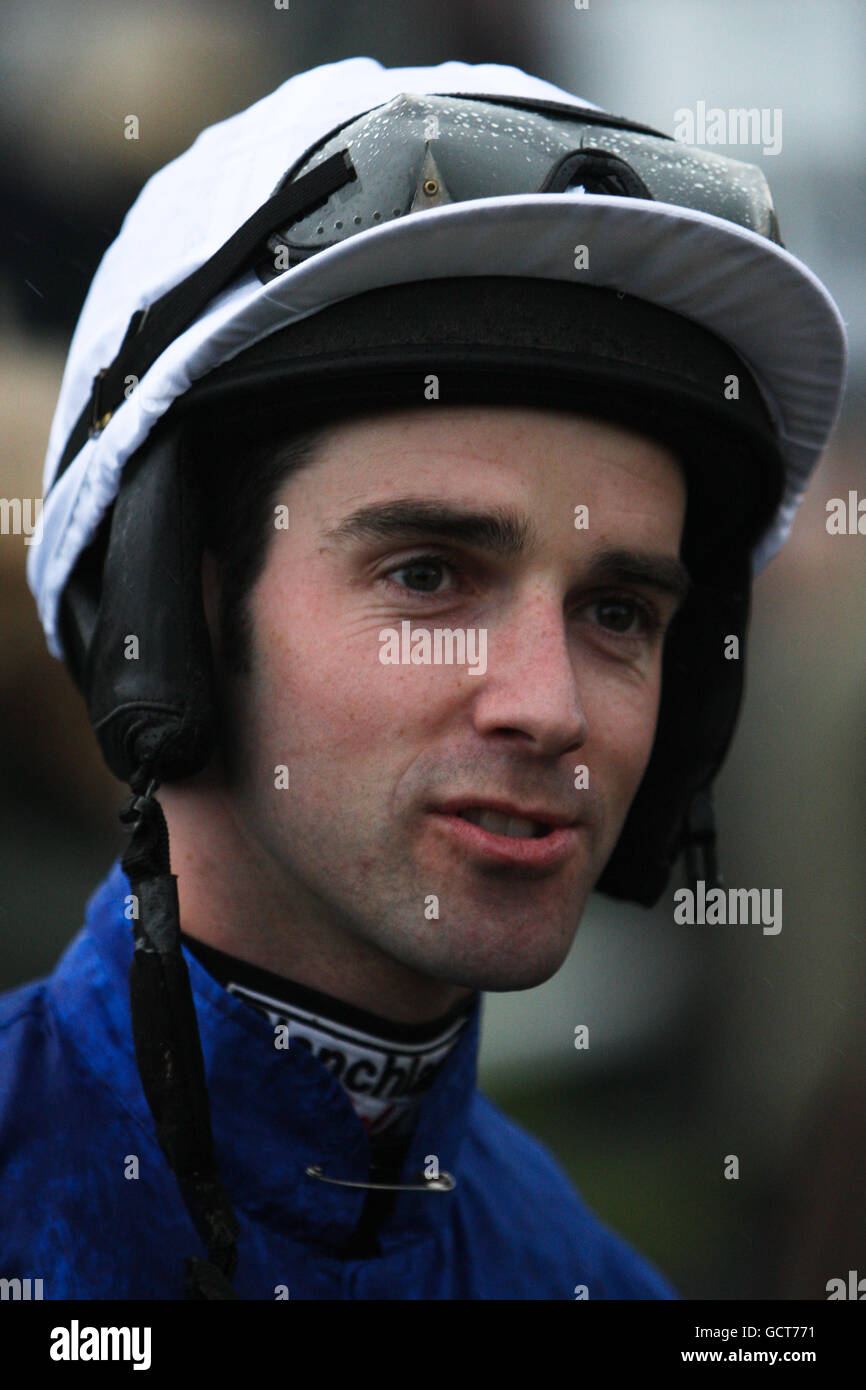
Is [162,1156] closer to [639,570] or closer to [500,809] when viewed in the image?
[500,809]

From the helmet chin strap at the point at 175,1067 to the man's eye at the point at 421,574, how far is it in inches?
20.2

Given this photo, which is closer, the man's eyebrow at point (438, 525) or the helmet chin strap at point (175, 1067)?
the helmet chin strap at point (175, 1067)

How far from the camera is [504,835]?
190 centimetres

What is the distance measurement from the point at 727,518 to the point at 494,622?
675 millimetres

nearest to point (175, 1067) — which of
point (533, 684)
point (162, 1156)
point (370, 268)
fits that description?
point (162, 1156)

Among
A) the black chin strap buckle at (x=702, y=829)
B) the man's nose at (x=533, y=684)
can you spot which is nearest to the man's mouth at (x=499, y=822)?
the man's nose at (x=533, y=684)

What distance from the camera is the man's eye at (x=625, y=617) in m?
2.10

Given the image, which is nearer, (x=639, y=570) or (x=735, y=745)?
(x=639, y=570)

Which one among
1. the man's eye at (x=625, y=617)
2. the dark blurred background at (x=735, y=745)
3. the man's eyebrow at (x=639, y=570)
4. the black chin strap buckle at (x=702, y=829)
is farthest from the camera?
the dark blurred background at (x=735, y=745)

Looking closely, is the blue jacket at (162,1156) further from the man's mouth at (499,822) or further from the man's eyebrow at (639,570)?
the man's eyebrow at (639,570)

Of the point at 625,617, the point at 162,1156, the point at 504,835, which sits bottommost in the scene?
the point at 162,1156

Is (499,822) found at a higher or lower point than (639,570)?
lower

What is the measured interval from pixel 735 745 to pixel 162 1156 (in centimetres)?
469

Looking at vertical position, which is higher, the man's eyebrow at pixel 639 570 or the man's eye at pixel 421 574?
the man's eyebrow at pixel 639 570
